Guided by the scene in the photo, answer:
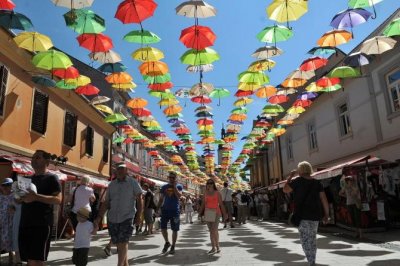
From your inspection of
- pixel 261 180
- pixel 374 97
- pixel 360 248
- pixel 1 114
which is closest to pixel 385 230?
pixel 360 248

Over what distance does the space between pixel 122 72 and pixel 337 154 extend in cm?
1235

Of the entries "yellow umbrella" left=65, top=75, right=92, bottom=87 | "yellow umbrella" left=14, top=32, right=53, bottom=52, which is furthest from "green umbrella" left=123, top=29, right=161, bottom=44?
"yellow umbrella" left=65, top=75, right=92, bottom=87

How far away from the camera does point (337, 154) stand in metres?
19.1

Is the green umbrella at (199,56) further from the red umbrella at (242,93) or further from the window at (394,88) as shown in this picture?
the window at (394,88)

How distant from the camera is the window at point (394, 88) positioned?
13898 millimetres

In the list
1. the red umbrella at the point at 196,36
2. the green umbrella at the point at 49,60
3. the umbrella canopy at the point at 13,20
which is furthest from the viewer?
the green umbrella at the point at 49,60

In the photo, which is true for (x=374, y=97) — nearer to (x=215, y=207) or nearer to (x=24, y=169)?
(x=215, y=207)

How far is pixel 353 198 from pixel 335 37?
5245 millimetres

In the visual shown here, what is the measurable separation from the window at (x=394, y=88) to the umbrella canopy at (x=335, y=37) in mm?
4296

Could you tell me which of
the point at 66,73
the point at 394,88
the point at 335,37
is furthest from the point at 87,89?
the point at 394,88

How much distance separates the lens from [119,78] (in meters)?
12.3

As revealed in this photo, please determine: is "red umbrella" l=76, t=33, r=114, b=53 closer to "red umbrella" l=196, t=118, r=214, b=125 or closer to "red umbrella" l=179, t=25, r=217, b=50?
"red umbrella" l=179, t=25, r=217, b=50

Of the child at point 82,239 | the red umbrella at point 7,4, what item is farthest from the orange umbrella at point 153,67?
the child at point 82,239

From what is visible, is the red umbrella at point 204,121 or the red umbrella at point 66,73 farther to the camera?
the red umbrella at point 204,121
